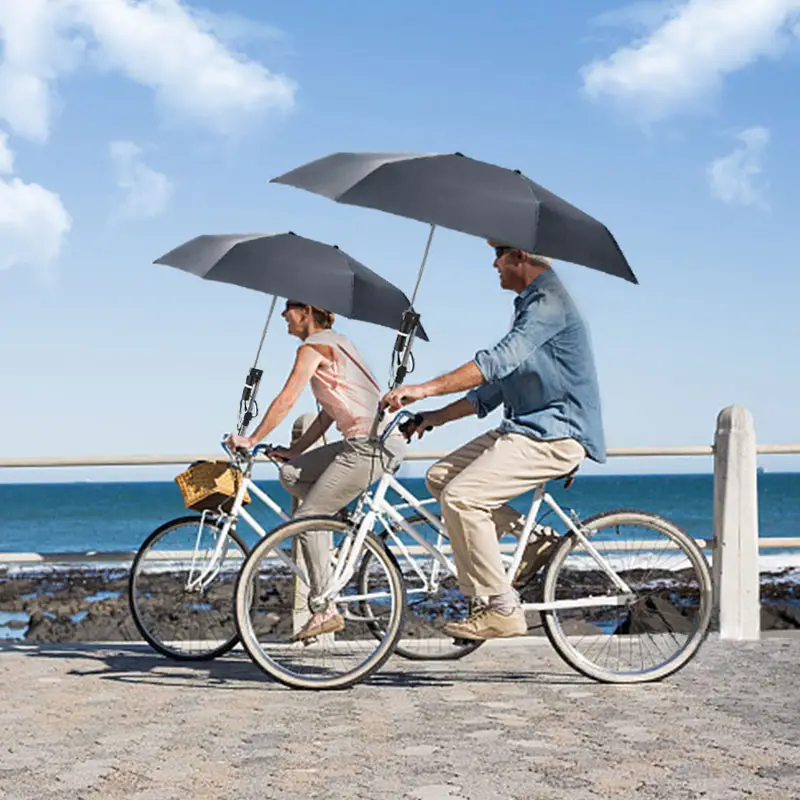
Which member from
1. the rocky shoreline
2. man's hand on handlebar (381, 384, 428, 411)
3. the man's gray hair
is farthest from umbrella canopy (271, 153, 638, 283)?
the rocky shoreline

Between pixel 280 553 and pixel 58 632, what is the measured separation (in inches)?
556

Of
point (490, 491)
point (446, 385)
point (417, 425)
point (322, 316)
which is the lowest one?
point (490, 491)

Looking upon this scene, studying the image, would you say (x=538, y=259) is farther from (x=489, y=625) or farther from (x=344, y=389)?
(x=489, y=625)

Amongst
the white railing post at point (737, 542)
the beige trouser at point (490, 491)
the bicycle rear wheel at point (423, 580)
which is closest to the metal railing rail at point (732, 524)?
the white railing post at point (737, 542)

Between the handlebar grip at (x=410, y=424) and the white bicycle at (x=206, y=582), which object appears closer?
the handlebar grip at (x=410, y=424)

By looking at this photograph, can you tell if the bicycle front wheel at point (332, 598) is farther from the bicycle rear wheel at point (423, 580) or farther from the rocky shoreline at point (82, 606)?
the rocky shoreline at point (82, 606)

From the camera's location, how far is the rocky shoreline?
19.1m

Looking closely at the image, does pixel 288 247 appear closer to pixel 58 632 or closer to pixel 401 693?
pixel 401 693

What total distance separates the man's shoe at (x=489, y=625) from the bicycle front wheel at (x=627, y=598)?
25cm

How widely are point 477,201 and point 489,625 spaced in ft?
6.12

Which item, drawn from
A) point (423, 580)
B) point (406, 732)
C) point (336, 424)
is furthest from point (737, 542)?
point (406, 732)

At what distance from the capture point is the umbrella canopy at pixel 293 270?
7.45m

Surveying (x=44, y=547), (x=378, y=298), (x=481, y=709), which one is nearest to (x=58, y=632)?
(x=378, y=298)

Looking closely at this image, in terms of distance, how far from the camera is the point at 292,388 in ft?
22.0
